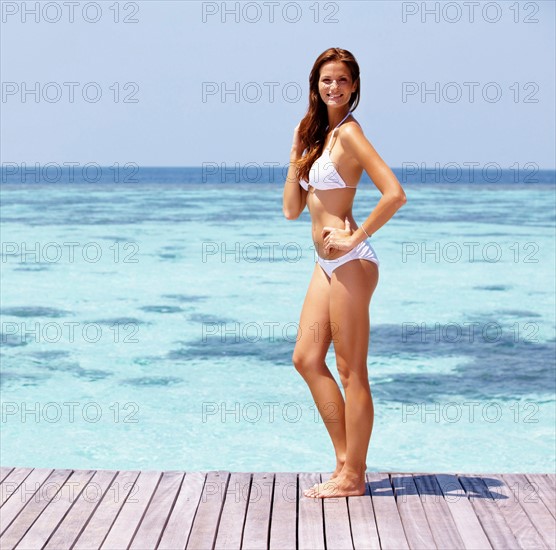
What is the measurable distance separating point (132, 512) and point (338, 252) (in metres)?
1.53

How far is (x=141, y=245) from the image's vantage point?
25609 mm

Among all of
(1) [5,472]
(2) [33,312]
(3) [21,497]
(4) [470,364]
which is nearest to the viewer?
Result: (3) [21,497]

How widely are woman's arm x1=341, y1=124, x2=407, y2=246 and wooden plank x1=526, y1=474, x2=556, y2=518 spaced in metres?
1.53

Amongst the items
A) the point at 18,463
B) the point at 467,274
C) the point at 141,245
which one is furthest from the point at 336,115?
the point at 141,245

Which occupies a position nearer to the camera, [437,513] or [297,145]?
[437,513]

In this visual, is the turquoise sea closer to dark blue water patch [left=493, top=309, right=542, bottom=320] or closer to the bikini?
dark blue water patch [left=493, top=309, right=542, bottom=320]

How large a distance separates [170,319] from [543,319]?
18.6ft

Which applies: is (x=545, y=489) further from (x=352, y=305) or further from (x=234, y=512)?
(x=234, y=512)

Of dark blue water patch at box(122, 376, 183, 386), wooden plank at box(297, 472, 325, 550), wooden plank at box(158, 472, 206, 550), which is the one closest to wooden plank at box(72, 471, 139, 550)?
wooden plank at box(158, 472, 206, 550)

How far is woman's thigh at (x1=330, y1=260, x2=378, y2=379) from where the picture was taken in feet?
14.0

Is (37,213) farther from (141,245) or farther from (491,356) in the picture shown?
(491,356)

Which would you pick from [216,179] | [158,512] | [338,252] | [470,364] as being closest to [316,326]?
[338,252]

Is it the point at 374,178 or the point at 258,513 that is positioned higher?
the point at 374,178

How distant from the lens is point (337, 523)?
406 cm
